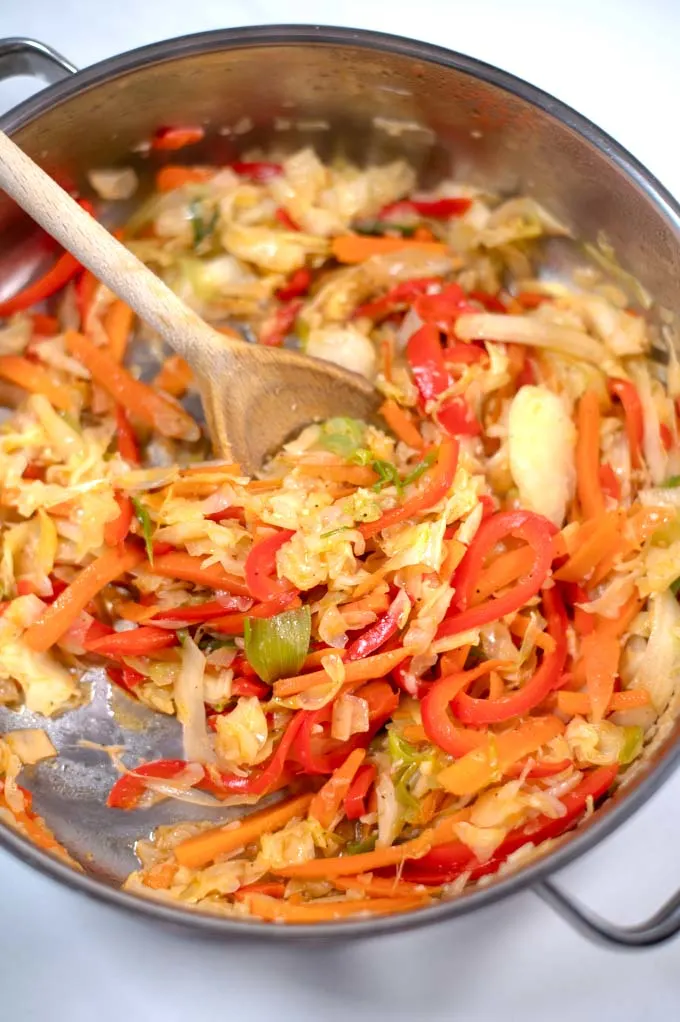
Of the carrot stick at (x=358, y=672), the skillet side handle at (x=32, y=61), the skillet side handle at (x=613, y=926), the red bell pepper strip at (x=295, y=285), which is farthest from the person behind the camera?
the red bell pepper strip at (x=295, y=285)

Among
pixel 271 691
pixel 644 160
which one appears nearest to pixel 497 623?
pixel 271 691

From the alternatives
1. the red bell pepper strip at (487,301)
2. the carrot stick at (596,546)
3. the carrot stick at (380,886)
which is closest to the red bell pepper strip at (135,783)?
the carrot stick at (380,886)

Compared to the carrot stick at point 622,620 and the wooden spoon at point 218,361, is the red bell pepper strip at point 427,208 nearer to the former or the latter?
the wooden spoon at point 218,361

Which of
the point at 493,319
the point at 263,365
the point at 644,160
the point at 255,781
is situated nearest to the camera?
the point at 255,781

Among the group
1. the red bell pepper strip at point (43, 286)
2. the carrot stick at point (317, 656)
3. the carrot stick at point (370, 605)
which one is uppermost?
the red bell pepper strip at point (43, 286)

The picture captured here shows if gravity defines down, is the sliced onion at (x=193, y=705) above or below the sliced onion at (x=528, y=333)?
below

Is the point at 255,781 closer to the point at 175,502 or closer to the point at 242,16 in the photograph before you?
the point at 175,502

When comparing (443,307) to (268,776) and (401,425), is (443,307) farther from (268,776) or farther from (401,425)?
(268,776)

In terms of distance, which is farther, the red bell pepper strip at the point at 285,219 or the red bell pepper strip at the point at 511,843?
the red bell pepper strip at the point at 285,219
